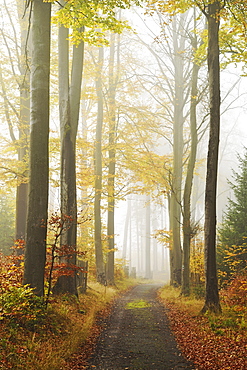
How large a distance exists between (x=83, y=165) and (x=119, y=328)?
10.5 m

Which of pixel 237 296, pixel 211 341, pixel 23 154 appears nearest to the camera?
pixel 211 341

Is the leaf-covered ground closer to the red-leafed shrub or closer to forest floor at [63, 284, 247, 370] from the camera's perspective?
forest floor at [63, 284, 247, 370]

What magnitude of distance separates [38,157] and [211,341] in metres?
4.90

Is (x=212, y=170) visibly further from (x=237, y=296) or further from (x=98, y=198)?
(x=98, y=198)

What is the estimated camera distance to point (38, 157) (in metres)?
6.87

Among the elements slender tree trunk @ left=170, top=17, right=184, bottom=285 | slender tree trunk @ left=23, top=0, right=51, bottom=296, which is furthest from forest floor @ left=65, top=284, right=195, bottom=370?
slender tree trunk @ left=170, top=17, right=184, bottom=285

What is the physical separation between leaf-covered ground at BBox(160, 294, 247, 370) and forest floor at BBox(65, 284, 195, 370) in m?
0.21

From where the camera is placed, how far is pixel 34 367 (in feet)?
15.1

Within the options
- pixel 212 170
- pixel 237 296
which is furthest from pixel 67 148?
pixel 237 296

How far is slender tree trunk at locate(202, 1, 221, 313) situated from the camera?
880 cm

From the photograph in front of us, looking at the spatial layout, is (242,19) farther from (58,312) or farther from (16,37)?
(16,37)

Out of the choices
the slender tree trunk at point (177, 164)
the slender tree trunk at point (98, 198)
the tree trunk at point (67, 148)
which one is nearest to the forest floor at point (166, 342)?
the tree trunk at point (67, 148)

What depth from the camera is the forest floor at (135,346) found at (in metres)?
5.58

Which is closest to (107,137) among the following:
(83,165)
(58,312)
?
(83,165)
